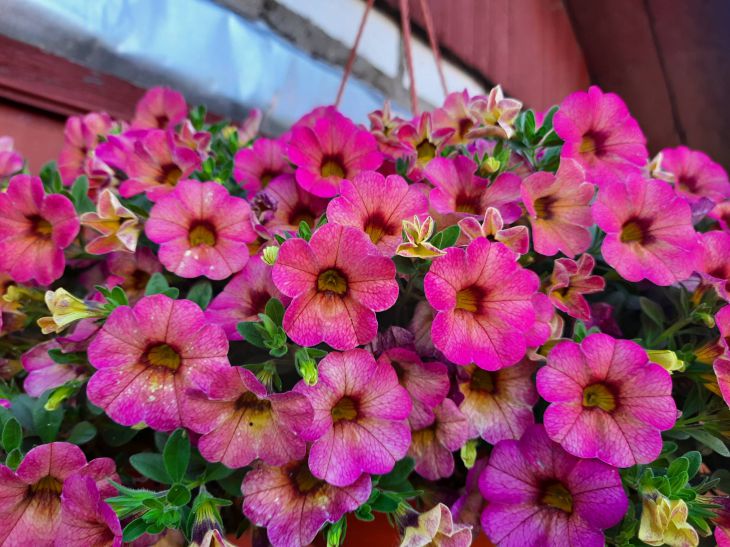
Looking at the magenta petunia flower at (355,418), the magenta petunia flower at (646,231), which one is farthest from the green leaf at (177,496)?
the magenta petunia flower at (646,231)

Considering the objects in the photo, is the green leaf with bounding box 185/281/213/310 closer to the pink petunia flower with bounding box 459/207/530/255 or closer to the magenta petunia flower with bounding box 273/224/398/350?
the magenta petunia flower with bounding box 273/224/398/350

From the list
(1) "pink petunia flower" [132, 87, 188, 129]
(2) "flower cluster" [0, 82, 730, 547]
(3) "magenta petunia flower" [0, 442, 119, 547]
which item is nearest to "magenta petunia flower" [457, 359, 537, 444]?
(2) "flower cluster" [0, 82, 730, 547]

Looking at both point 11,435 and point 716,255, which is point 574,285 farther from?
point 11,435

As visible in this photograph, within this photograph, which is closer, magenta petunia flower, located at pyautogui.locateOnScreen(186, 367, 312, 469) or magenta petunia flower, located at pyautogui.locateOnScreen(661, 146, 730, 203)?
magenta petunia flower, located at pyautogui.locateOnScreen(186, 367, 312, 469)

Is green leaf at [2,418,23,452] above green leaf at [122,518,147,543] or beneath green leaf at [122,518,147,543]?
beneath

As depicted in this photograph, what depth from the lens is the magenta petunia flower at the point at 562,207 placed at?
0.53 meters

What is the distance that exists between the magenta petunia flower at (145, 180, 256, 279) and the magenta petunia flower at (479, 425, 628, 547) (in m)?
0.31

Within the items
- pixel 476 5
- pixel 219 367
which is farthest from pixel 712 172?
pixel 476 5

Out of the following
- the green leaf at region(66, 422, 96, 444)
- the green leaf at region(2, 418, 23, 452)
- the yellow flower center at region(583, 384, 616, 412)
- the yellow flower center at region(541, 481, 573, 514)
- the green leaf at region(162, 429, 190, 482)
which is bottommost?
the green leaf at region(66, 422, 96, 444)

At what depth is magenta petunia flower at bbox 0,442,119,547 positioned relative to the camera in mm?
436

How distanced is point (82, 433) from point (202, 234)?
221 millimetres

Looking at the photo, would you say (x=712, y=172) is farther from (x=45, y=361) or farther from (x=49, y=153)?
(x=49, y=153)

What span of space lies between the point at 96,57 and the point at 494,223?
3.08 feet

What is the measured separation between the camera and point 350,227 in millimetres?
422
